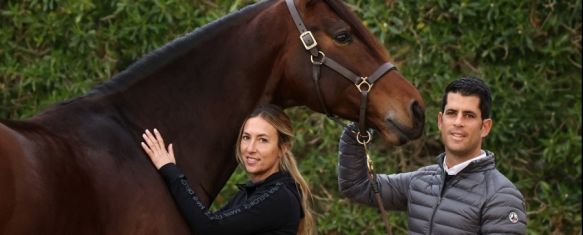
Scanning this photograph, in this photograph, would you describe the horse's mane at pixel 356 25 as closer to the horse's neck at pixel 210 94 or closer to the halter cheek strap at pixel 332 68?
the halter cheek strap at pixel 332 68

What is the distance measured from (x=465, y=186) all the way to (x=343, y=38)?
70cm

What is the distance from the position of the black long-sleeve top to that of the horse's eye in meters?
0.57

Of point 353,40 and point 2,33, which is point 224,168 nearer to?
point 353,40

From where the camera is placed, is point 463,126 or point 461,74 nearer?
point 463,126

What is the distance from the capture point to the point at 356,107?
3932mm

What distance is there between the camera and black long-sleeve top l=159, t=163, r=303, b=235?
11.7 feet

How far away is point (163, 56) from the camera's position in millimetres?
3855

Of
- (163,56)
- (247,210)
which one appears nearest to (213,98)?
(163,56)

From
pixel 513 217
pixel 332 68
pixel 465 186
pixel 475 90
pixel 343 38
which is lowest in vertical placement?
pixel 513 217

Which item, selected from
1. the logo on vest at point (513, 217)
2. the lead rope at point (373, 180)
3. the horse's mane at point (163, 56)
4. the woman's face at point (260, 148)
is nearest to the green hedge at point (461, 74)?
the lead rope at point (373, 180)

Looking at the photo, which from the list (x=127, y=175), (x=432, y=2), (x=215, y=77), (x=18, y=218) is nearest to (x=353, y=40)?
(x=215, y=77)

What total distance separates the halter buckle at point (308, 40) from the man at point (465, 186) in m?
0.52

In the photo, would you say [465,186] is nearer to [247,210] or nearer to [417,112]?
[417,112]

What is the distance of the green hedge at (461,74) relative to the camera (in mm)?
6195
